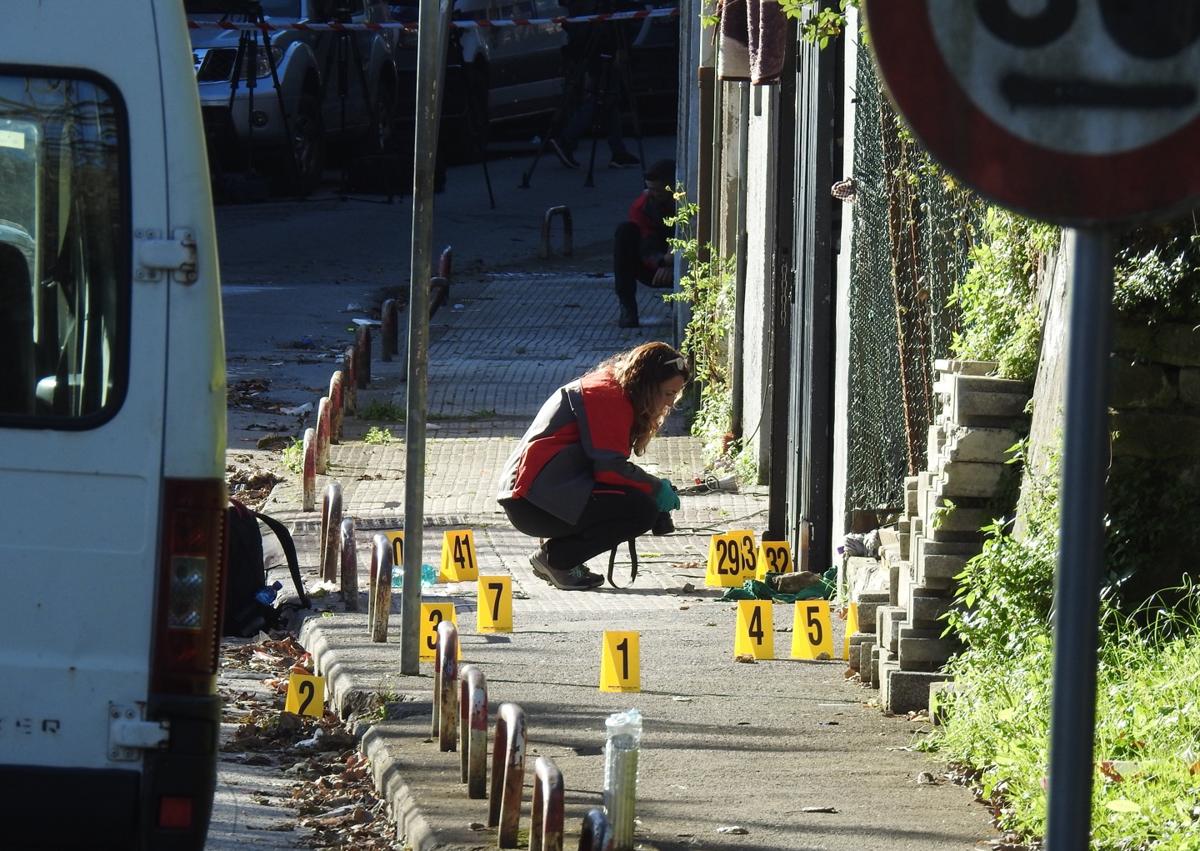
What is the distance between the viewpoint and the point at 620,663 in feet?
23.1

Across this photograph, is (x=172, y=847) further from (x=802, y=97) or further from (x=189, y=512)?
(x=802, y=97)

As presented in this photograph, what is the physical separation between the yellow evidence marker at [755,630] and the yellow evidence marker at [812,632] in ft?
0.35

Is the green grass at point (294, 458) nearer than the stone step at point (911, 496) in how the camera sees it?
No

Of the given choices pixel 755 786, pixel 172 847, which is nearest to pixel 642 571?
pixel 755 786

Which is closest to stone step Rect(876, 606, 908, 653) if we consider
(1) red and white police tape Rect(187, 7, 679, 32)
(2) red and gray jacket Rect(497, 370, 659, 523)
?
(2) red and gray jacket Rect(497, 370, 659, 523)

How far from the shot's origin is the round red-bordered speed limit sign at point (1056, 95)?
8.21 feet

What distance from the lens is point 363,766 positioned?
6.45 metres

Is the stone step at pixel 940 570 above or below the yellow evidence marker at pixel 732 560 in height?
above

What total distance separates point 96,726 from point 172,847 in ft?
0.95

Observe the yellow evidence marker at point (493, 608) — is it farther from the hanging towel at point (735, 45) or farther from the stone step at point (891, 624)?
the hanging towel at point (735, 45)

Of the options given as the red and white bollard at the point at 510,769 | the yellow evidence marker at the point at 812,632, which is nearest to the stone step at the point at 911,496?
the yellow evidence marker at the point at 812,632

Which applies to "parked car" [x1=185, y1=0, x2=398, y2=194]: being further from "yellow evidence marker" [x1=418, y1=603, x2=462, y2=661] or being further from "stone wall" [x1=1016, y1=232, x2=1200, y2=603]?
"stone wall" [x1=1016, y1=232, x2=1200, y2=603]

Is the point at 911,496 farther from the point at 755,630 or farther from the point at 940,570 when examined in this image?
the point at 755,630

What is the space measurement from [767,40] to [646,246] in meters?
7.71
